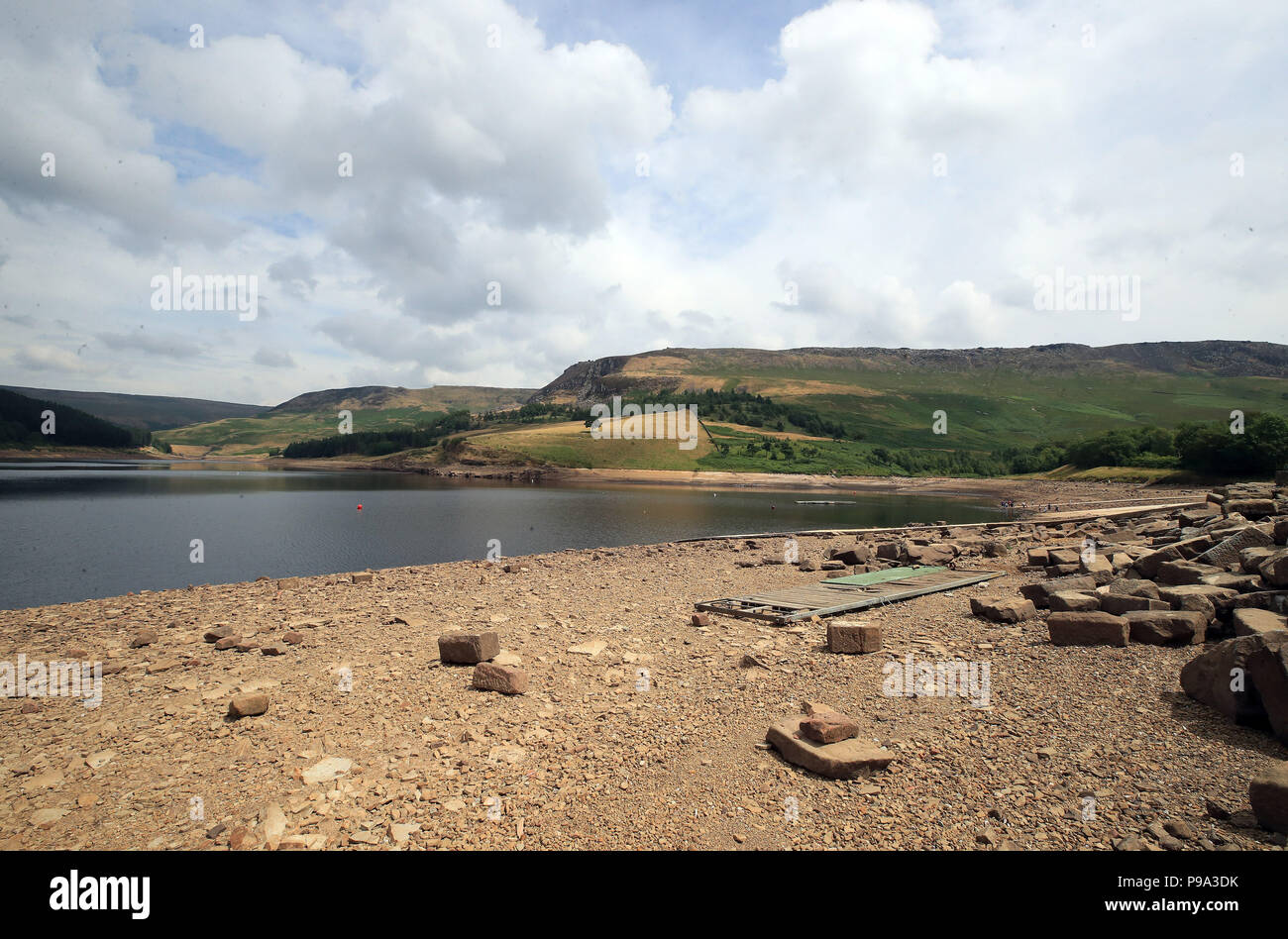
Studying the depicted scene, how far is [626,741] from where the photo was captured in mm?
7812

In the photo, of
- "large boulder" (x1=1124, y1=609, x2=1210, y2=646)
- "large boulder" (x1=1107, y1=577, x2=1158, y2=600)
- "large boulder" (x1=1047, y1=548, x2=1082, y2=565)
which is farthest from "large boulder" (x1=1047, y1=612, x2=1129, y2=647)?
"large boulder" (x1=1047, y1=548, x2=1082, y2=565)

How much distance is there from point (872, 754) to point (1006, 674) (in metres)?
4.05

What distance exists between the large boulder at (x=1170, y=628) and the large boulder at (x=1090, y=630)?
0.62 ft

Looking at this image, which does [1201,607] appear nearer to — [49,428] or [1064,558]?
[1064,558]

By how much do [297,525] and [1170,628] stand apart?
52738mm

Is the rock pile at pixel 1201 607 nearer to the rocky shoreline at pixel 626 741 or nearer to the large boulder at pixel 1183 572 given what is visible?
the large boulder at pixel 1183 572

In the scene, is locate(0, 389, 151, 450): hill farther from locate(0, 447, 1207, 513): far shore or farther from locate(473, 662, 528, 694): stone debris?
locate(473, 662, 528, 694): stone debris

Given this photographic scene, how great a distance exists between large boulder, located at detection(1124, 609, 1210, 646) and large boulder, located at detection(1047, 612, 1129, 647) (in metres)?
0.19

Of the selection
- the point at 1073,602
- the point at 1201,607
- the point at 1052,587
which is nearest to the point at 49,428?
the point at 1052,587

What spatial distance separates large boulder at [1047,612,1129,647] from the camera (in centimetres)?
975
